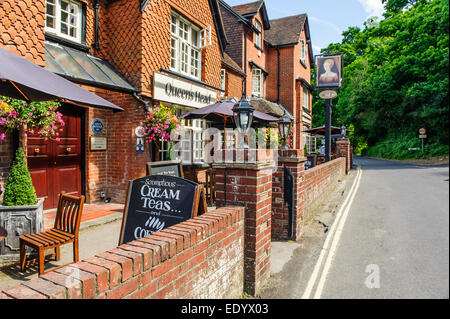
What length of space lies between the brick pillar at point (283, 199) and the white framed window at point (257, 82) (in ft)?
43.3

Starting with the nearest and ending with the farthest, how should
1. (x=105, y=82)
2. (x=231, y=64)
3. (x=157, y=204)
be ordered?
(x=157, y=204) < (x=105, y=82) < (x=231, y=64)

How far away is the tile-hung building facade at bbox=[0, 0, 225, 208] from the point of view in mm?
6398

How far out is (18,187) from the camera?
13.5 feet

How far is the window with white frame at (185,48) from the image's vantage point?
8.84 meters

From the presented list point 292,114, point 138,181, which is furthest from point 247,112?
point 292,114

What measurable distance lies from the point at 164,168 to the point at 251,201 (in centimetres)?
277

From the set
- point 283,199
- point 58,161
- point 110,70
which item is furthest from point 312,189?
point 58,161

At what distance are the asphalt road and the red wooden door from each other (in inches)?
254

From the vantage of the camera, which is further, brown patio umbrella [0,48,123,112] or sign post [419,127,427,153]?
brown patio umbrella [0,48,123,112]

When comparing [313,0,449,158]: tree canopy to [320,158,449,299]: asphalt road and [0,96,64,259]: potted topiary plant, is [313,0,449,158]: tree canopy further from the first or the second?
[0,96,64,259]: potted topiary plant

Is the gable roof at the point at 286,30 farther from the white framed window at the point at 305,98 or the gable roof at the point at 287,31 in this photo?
the white framed window at the point at 305,98

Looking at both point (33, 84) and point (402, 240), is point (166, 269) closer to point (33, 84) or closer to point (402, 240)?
point (402, 240)

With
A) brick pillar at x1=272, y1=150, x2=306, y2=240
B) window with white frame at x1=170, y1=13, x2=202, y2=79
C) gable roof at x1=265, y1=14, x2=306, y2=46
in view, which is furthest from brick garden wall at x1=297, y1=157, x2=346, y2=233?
gable roof at x1=265, y1=14, x2=306, y2=46

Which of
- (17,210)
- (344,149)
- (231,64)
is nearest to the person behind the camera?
(17,210)
